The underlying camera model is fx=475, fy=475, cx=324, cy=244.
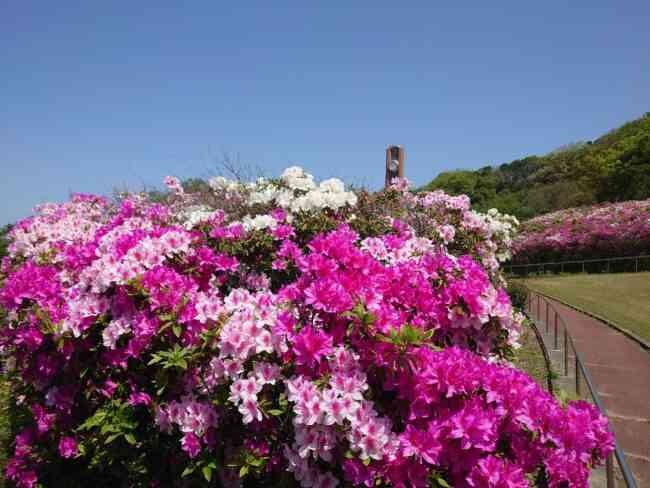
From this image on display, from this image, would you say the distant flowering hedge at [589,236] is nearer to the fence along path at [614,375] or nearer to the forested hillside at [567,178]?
the forested hillside at [567,178]

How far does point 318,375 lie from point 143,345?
0.99 metres

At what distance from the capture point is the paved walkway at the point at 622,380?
448cm

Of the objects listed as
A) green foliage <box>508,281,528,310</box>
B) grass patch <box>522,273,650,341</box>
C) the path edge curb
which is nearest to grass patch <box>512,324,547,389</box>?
the path edge curb

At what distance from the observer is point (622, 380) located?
20.7 feet

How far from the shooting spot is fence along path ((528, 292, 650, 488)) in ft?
14.8

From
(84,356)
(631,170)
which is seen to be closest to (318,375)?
(84,356)

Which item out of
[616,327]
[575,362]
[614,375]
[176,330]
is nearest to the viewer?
[176,330]

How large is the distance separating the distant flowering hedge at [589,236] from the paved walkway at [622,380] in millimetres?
9817

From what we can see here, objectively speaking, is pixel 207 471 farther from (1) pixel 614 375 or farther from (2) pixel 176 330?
(1) pixel 614 375

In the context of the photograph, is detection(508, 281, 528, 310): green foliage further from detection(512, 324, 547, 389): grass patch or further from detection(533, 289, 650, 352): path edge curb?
detection(512, 324, 547, 389): grass patch

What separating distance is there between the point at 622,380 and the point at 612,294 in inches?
293

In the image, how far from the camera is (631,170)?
3095cm

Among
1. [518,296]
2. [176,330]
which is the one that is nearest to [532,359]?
[518,296]

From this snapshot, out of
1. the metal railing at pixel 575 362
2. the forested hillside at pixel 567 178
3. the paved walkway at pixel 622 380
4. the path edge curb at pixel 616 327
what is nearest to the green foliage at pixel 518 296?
the metal railing at pixel 575 362
